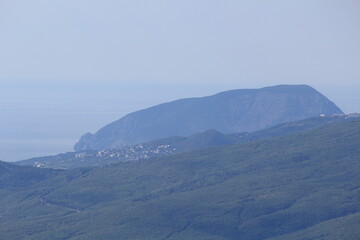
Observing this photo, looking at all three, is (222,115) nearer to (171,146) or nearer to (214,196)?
(171,146)

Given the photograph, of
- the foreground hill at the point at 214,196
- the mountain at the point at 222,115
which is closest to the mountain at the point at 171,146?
the foreground hill at the point at 214,196

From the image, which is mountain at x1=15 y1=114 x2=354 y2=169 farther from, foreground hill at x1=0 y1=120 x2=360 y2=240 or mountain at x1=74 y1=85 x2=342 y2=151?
mountain at x1=74 y1=85 x2=342 y2=151

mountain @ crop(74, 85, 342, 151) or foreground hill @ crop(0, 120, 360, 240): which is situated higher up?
mountain @ crop(74, 85, 342, 151)

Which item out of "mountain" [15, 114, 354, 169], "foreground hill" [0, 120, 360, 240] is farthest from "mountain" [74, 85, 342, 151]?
"foreground hill" [0, 120, 360, 240]

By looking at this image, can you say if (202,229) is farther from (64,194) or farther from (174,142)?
(174,142)

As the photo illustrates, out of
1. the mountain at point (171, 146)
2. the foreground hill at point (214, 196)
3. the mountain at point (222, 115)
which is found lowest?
the foreground hill at point (214, 196)

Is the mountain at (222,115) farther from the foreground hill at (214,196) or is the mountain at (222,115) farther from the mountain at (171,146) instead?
the foreground hill at (214,196)

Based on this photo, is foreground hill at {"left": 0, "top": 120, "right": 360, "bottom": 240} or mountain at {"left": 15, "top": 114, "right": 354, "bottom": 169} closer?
foreground hill at {"left": 0, "top": 120, "right": 360, "bottom": 240}

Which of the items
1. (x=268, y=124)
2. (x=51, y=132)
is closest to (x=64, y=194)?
(x=268, y=124)
